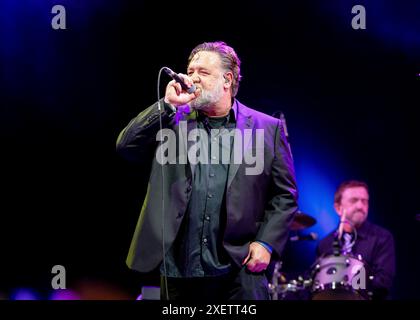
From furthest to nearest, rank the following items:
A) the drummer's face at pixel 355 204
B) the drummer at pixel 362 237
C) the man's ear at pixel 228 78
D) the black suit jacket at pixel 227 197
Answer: the drummer's face at pixel 355 204 → the drummer at pixel 362 237 → the man's ear at pixel 228 78 → the black suit jacket at pixel 227 197

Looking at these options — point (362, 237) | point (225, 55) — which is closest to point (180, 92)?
point (225, 55)

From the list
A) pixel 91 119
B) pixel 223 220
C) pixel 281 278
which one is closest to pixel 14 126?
pixel 91 119

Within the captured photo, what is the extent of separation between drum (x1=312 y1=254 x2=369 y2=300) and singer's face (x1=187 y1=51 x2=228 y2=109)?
2.51 m

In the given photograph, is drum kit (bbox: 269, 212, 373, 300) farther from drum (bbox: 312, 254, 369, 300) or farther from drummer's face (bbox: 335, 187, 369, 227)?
drummer's face (bbox: 335, 187, 369, 227)

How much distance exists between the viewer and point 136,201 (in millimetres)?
6121

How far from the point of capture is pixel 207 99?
11.2 feet

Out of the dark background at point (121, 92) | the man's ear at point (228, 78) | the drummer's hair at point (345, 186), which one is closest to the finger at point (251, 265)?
the man's ear at point (228, 78)

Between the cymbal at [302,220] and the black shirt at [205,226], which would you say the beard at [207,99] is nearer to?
the black shirt at [205,226]

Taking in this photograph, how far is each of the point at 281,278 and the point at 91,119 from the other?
7.63 feet

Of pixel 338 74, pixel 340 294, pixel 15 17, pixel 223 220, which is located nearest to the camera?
pixel 223 220

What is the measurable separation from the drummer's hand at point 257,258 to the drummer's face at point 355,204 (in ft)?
10.1

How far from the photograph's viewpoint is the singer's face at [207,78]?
11.2ft

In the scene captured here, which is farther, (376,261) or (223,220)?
(376,261)

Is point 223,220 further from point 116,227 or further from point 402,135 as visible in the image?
point 402,135
